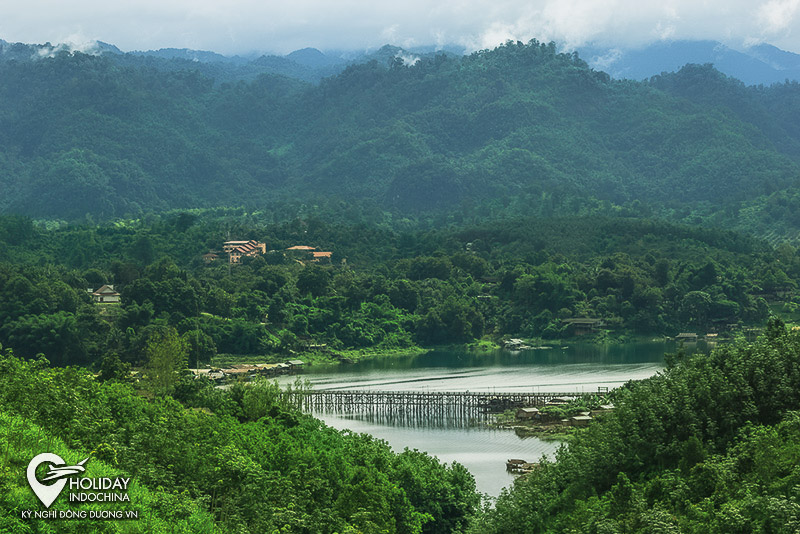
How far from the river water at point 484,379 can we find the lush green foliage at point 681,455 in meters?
9.18

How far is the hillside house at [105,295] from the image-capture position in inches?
2864

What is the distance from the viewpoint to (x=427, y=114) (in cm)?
17275

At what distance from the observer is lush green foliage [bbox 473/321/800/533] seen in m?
22.0

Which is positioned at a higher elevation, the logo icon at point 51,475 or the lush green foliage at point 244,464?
the logo icon at point 51,475

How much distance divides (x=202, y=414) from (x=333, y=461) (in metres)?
5.76

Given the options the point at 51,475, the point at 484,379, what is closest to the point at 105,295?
the point at 484,379

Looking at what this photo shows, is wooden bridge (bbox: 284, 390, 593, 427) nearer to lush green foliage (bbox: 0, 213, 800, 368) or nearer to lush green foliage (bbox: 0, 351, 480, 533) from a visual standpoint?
lush green foliage (bbox: 0, 213, 800, 368)

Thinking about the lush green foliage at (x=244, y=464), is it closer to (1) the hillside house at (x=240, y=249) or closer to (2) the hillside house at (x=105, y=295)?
(2) the hillside house at (x=105, y=295)

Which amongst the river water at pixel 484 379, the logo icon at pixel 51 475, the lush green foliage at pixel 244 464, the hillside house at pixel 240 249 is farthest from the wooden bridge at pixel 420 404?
the hillside house at pixel 240 249

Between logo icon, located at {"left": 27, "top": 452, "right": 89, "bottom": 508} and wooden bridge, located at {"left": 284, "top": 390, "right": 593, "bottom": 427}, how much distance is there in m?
31.3

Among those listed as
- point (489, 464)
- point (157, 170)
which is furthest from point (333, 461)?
point (157, 170)

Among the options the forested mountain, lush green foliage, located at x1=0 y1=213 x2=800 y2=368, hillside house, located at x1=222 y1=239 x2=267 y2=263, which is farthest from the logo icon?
the forested mountain

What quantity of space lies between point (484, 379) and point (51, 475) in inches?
1700

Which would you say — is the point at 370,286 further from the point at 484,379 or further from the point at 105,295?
the point at 484,379
